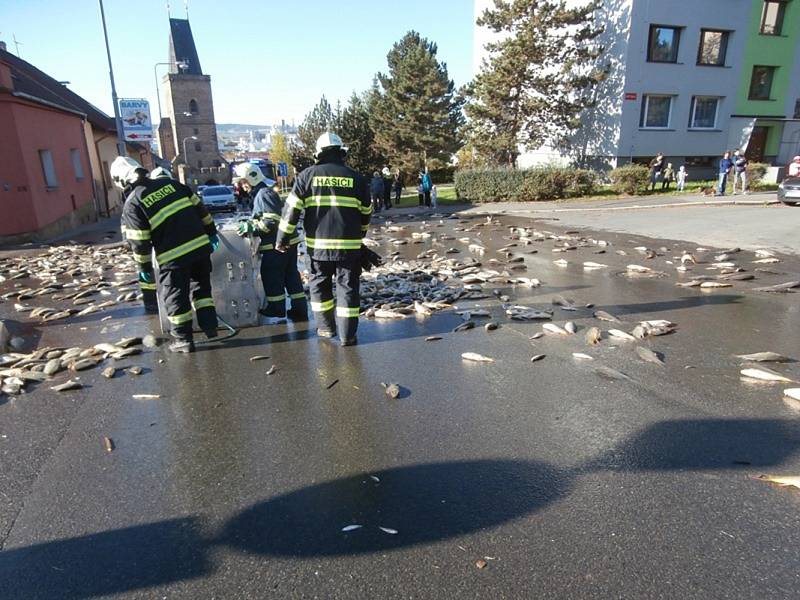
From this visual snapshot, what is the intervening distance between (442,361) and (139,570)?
3132 mm

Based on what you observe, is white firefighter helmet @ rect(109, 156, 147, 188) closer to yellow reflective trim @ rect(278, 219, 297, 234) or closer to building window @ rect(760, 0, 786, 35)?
yellow reflective trim @ rect(278, 219, 297, 234)

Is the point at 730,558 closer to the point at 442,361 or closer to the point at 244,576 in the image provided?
the point at 244,576

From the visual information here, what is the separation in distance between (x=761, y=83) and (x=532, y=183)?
1730 centimetres

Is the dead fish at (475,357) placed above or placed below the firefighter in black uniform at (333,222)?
below

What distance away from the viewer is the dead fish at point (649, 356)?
16.0 ft

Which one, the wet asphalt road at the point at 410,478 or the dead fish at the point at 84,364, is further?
A: the dead fish at the point at 84,364

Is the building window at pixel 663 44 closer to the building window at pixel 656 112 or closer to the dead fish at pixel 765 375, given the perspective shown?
the building window at pixel 656 112

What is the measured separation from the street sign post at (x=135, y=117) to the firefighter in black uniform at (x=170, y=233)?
17.2 metres

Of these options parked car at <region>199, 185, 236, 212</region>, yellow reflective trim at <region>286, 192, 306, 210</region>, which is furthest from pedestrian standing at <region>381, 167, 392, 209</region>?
yellow reflective trim at <region>286, 192, 306, 210</region>

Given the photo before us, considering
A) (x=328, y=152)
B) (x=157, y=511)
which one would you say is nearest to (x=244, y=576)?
(x=157, y=511)

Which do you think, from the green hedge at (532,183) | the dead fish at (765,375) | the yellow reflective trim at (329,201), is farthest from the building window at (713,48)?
the yellow reflective trim at (329,201)

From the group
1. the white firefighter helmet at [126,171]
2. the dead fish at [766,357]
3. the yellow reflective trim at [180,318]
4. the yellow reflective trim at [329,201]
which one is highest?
the white firefighter helmet at [126,171]

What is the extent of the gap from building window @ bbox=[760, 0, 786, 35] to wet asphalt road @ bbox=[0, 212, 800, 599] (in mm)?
31551

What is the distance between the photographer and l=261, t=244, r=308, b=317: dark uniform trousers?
6.29 metres
